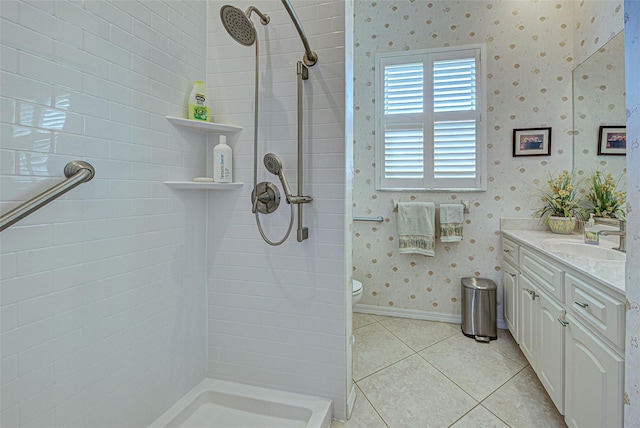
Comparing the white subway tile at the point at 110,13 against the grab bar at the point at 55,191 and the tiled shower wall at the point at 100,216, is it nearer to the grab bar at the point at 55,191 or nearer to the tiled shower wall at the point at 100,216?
the tiled shower wall at the point at 100,216

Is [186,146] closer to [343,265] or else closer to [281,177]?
[281,177]

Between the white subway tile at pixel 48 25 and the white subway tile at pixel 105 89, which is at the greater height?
the white subway tile at pixel 48 25

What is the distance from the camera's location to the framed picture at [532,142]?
233cm

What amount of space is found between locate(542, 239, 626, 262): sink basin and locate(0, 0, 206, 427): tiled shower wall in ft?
6.55

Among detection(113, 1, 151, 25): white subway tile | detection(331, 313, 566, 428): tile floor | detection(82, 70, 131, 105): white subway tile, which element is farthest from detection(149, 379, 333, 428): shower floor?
detection(113, 1, 151, 25): white subway tile

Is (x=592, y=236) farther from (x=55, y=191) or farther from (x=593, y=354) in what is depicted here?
(x=55, y=191)

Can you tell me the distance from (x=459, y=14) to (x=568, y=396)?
2.76 metres

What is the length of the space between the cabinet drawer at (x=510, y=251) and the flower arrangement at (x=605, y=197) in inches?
22.1

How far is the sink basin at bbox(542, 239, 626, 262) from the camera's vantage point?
1.56 meters

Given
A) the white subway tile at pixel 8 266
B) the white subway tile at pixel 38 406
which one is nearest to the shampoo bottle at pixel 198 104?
the white subway tile at pixel 8 266

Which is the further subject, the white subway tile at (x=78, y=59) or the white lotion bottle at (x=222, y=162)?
the white lotion bottle at (x=222, y=162)

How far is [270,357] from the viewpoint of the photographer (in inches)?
59.3

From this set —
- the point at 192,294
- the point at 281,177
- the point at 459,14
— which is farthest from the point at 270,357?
the point at 459,14

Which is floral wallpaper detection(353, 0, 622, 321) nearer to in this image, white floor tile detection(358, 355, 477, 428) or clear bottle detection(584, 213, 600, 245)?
clear bottle detection(584, 213, 600, 245)
